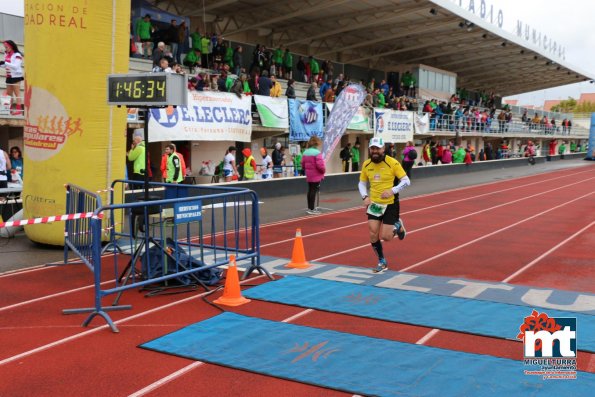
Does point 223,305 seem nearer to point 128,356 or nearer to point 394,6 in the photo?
point 128,356

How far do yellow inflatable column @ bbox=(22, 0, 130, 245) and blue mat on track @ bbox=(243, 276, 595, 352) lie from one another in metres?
4.49

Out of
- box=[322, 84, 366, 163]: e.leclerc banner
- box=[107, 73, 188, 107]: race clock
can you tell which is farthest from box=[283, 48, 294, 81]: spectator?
box=[107, 73, 188, 107]: race clock

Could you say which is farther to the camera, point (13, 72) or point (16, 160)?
point (16, 160)

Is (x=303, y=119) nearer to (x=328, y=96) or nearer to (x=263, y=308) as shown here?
(x=328, y=96)

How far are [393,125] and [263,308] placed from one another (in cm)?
2609

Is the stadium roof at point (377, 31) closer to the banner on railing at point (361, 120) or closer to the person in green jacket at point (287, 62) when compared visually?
the person in green jacket at point (287, 62)

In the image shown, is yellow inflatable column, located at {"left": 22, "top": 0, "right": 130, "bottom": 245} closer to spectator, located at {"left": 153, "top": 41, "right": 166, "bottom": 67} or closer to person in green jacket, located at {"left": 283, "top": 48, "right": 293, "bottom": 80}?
spectator, located at {"left": 153, "top": 41, "right": 166, "bottom": 67}

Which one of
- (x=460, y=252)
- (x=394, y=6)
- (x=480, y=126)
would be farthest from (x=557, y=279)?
(x=480, y=126)

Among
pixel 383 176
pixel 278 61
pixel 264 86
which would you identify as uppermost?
pixel 278 61

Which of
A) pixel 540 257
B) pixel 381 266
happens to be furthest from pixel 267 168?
pixel 381 266

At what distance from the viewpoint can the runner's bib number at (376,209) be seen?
8.47 metres

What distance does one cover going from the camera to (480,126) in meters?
45.8

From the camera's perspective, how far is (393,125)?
31547 millimetres

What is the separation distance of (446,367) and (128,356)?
291 centimetres
